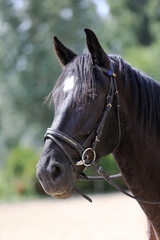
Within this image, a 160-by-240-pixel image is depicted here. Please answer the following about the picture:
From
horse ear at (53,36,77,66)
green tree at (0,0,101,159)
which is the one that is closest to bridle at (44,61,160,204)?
horse ear at (53,36,77,66)

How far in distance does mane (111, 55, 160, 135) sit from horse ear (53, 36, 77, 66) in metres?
0.36

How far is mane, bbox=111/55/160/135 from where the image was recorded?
2740 millimetres

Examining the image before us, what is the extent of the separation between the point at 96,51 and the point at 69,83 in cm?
32

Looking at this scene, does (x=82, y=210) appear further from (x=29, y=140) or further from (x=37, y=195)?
(x=29, y=140)

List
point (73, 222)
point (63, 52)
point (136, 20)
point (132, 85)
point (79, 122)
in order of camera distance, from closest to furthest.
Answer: point (79, 122) < point (132, 85) < point (63, 52) < point (73, 222) < point (136, 20)

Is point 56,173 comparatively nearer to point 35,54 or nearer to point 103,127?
point 103,127

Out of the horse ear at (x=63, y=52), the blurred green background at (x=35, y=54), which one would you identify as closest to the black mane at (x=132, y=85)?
the horse ear at (x=63, y=52)

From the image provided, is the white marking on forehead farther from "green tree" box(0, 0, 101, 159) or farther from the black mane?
"green tree" box(0, 0, 101, 159)

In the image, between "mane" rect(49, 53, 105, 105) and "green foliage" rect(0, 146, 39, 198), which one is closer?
"mane" rect(49, 53, 105, 105)

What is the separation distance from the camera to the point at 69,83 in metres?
2.57

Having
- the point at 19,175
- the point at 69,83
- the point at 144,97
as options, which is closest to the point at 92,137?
the point at 69,83

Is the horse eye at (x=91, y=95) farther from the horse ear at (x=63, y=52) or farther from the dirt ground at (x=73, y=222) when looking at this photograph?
the dirt ground at (x=73, y=222)

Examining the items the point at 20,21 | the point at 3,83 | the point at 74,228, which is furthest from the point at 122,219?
the point at 20,21

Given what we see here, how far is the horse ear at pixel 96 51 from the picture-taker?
8.56ft
